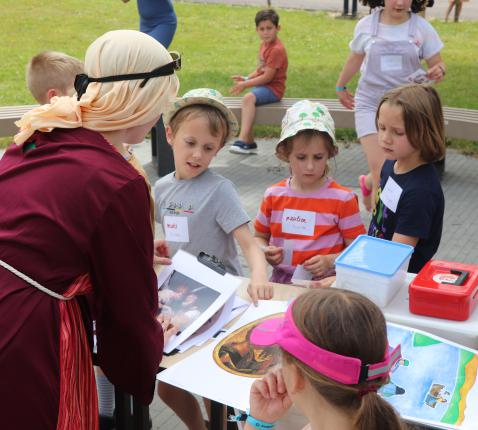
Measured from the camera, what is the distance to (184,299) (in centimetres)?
262

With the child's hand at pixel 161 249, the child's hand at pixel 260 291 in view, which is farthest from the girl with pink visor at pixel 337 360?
the child's hand at pixel 161 249

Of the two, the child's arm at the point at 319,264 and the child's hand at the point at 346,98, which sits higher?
the child's arm at the point at 319,264

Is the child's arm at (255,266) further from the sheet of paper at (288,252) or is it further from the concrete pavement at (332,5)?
the concrete pavement at (332,5)

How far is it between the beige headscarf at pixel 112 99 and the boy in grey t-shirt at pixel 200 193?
0.98 metres

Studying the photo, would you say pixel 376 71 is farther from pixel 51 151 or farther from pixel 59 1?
pixel 59 1

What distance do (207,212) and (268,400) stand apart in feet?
4.11

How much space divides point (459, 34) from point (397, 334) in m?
12.6

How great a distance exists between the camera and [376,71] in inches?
206

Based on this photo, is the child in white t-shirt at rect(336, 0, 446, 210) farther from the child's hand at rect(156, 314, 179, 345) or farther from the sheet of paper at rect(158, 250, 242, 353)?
the child's hand at rect(156, 314, 179, 345)

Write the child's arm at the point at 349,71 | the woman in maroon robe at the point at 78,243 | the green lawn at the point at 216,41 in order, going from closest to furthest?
1. the woman in maroon robe at the point at 78,243
2. the child's arm at the point at 349,71
3. the green lawn at the point at 216,41

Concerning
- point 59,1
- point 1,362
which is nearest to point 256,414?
point 1,362

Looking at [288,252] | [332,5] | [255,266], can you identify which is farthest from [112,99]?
[332,5]

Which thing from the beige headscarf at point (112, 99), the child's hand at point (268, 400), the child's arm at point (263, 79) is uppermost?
the beige headscarf at point (112, 99)

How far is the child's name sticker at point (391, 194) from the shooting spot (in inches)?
118
